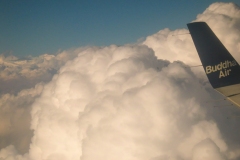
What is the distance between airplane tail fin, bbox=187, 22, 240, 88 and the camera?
35.5 ft

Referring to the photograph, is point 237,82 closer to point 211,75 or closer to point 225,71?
point 225,71

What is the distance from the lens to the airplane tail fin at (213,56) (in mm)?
10819

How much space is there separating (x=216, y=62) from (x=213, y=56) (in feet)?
1.55

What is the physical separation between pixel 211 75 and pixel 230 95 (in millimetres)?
2182

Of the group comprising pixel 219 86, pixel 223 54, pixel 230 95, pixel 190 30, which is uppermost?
pixel 190 30

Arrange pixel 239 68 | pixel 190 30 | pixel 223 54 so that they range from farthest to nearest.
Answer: pixel 239 68, pixel 223 54, pixel 190 30

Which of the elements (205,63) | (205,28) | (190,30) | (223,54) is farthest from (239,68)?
(190,30)

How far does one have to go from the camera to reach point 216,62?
11.2m

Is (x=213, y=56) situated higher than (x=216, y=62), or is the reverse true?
(x=213, y=56)

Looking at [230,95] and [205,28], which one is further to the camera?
[230,95]

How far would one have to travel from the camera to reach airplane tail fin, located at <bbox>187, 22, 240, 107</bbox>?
10.9 m

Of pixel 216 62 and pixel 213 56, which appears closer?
pixel 213 56

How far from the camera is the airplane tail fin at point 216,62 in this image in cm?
1085

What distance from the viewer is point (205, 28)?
36.1 feet
